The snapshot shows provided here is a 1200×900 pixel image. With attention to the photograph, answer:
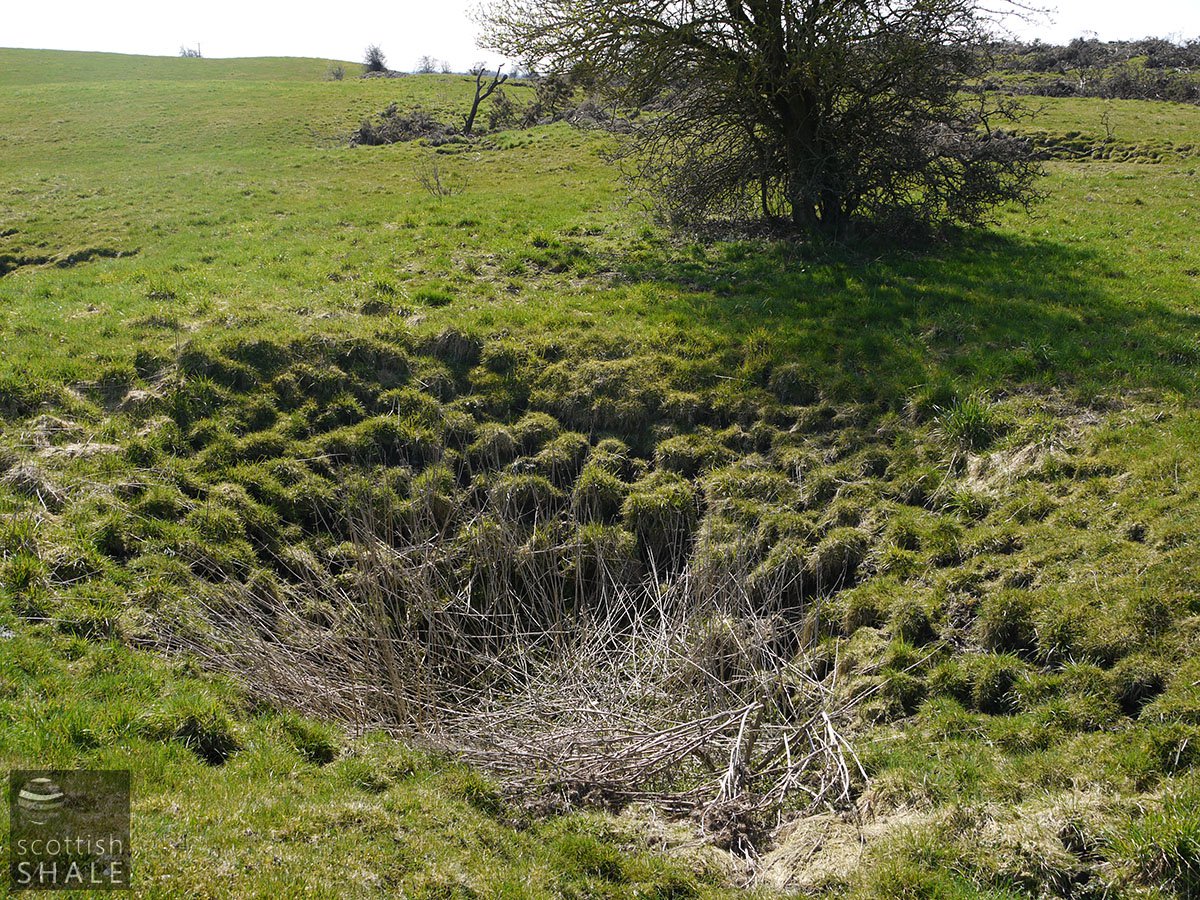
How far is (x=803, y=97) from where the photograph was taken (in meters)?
14.5

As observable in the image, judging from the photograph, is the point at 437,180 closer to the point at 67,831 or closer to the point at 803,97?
the point at 803,97

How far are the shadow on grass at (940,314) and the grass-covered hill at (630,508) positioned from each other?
0.26 ft

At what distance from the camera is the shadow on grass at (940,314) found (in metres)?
10.1

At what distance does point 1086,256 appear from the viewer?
45.8ft

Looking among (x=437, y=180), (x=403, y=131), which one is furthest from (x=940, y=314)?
(x=403, y=131)

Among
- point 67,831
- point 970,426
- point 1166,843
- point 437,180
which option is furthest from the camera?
point 437,180

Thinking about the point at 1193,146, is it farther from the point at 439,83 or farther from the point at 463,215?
the point at 439,83

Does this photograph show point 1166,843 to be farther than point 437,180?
No

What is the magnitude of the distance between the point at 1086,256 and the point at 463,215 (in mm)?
12779

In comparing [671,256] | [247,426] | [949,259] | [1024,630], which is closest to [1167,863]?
[1024,630]

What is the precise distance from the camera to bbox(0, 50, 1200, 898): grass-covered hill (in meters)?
4.91

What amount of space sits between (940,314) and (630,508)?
604 cm

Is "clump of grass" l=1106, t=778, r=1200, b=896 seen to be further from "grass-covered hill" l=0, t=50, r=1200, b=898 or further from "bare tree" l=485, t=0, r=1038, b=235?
"bare tree" l=485, t=0, r=1038, b=235

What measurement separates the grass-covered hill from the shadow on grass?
0.26 ft
